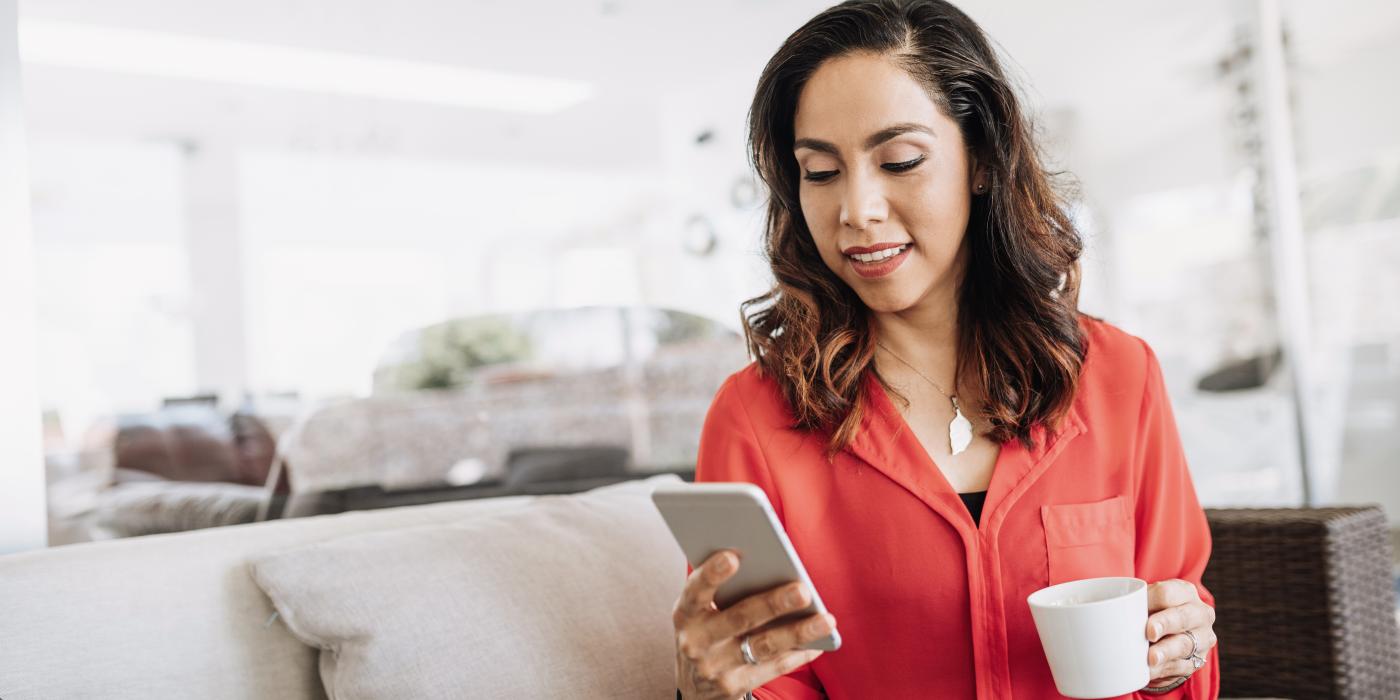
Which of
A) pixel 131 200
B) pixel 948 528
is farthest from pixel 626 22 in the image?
pixel 948 528

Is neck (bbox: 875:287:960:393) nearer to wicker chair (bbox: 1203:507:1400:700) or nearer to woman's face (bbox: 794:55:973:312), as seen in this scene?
woman's face (bbox: 794:55:973:312)

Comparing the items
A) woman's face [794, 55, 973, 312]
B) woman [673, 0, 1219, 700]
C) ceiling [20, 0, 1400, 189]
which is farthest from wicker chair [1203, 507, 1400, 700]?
ceiling [20, 0, 1400, 189]

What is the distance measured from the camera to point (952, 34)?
125cm

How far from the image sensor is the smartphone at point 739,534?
0.81m

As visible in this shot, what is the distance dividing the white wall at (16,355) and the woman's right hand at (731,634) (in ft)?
3.01

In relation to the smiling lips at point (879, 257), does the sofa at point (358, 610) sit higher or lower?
lower

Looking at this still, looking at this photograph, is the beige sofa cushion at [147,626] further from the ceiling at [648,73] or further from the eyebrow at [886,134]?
the ceiling at [648,73]

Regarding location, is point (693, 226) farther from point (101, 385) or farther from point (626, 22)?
point (101, 385)

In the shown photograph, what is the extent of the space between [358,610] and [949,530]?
65 cm

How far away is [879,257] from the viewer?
3.92 ft

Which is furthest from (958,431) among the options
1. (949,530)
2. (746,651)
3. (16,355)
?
(16,355)

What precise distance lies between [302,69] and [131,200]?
878 millimetres

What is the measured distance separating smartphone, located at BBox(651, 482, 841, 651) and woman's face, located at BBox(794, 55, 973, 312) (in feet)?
1.39

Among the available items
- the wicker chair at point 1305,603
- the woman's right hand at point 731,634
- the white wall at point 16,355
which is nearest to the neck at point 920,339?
the woman's right hand at point 731,634
